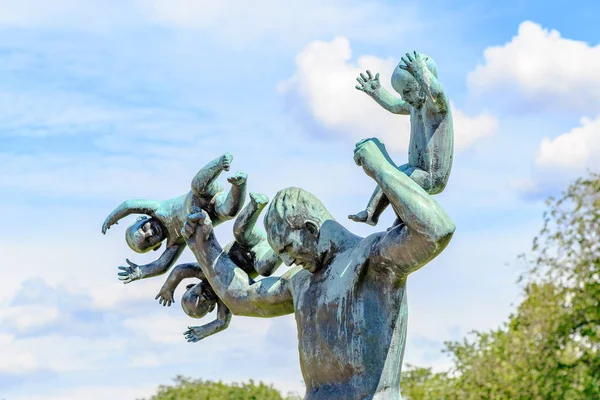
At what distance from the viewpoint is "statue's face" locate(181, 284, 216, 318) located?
611 cm

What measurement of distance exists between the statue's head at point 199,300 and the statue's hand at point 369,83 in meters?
1.36

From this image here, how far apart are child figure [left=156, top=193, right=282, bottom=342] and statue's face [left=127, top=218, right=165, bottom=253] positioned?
194mm

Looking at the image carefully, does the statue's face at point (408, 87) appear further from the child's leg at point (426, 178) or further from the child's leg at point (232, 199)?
the child's leg at point (232, 199)

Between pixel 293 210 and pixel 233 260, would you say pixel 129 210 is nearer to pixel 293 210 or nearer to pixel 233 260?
pixel 233 260

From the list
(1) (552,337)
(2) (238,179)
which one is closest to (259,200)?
(2) (238,179)

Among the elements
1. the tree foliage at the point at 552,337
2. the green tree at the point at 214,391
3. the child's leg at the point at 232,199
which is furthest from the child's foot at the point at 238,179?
the green tree at the point at 214,391

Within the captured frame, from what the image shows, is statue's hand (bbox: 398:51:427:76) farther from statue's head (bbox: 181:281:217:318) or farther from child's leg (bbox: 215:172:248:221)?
statue's head (bbox: 181:281:217:318)

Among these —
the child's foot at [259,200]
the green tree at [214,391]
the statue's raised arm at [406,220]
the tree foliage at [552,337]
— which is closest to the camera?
the statue's raised arm at [406,220]

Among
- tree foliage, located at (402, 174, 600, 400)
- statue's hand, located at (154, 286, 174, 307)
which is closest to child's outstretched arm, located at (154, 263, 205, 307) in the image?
statue's hand, located at (154, 286, 174, 307)

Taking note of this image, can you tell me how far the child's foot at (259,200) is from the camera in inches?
227

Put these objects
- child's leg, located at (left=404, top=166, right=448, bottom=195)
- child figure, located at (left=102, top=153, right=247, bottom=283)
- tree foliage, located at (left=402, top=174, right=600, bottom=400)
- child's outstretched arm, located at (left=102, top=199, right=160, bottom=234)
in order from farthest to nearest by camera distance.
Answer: tree foliage, located at (left=402, top=174, right=600, bottom=400) → child's outstretched arm, located at (left=102, top=199, right=160, bottom=234) → child figure, located at (left=102, top=153, right=247, bottom=283) → child's leg, located at (left=404, top=166, right=448, bottom=195)

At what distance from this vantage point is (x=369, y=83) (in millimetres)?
5707

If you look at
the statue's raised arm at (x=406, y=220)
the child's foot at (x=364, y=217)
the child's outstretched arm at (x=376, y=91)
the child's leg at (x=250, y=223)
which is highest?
the child's outstretched arm at (x=376, y=91)

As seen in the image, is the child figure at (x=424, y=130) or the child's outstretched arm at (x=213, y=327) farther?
the child's outstretched arm at (x=213, y=327)
